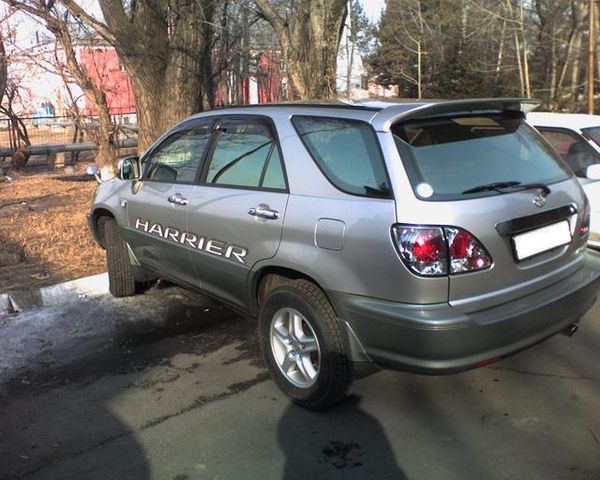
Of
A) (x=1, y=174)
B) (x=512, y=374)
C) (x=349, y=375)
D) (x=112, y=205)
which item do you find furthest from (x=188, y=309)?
(x=1, y=174)

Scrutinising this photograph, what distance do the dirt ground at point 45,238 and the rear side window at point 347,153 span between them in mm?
3605

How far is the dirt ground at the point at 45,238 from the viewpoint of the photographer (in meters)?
6.11

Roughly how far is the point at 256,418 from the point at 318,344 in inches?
22.1

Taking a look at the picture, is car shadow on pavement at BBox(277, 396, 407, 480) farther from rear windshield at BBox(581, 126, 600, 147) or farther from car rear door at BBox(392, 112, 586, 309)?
rear windshield at BBox(581, 126, 600, 147)

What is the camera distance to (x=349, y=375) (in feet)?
10.6

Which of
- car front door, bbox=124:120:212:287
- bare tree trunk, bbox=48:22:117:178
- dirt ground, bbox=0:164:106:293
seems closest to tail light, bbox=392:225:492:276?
car front door, bbox=124:120:212:287

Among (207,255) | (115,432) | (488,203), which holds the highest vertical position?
(488,203)

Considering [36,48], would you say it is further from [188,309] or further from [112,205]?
[188,309]

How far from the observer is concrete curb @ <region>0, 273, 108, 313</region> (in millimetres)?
5234

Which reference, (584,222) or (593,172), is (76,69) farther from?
(584,222)

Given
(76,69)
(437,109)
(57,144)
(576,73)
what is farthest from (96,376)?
(576,73)

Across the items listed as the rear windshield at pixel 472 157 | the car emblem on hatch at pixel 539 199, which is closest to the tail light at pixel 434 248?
the rear windshield at pixel 472 157

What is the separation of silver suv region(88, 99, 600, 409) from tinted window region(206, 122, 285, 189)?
0.01 meters

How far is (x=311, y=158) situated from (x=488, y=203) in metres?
1.00
